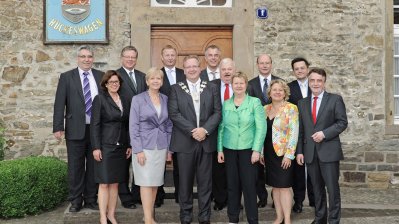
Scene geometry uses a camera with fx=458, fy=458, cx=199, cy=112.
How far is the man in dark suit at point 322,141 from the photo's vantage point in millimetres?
4719

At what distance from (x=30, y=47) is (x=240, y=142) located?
4178mm

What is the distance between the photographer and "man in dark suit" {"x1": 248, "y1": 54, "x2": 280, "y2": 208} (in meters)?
5.31

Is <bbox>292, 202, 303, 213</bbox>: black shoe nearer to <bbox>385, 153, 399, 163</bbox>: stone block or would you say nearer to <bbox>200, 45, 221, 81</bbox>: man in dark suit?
<bbox>200, 45, 221, 81</bbox>: man in dark suit

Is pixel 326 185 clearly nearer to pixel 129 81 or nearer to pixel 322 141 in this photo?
pixel 322 141

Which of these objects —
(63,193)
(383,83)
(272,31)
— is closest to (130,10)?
(272,31)

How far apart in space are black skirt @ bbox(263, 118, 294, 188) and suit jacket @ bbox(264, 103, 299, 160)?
0.08 meters

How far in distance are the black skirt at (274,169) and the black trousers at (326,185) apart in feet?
0.89

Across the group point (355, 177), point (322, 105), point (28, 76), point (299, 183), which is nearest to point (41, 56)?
point (28, 76)

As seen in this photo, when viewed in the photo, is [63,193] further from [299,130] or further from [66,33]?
[299,130]

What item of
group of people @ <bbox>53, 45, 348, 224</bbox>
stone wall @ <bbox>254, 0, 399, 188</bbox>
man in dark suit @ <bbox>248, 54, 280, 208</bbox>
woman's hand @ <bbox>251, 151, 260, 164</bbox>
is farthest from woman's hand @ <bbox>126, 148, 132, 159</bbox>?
stone wall @ <bbox>254, 0, 399, 188</bbox>

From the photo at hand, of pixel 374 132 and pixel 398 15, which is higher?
pixel 398 15

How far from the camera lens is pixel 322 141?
4.73 m

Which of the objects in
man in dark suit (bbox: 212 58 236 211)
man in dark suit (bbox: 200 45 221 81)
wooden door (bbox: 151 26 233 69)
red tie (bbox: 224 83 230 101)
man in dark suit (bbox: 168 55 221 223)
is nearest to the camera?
man in dark suit (bbox: 168 55 221 223)

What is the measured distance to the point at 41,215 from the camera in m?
5.79
